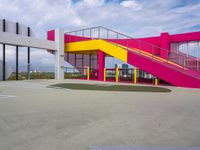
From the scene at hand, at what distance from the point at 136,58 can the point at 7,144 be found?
16.1 metres

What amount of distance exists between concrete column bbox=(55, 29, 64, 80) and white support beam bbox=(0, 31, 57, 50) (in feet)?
2.07

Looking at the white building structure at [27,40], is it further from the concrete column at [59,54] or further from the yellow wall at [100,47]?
the yellow wall at [100,47]

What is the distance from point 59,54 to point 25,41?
15.8 feet

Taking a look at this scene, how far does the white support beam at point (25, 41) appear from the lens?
66.8 ft

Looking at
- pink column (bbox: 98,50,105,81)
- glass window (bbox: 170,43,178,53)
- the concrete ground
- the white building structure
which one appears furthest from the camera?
glass window (bbox: 170,43,178,53)

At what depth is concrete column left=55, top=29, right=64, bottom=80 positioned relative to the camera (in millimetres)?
25688

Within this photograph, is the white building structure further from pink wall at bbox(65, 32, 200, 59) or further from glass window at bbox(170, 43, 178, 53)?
glass window at bbox(170, 43, 178, 53)

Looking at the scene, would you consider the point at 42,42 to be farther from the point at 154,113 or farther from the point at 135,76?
the point at 154,113

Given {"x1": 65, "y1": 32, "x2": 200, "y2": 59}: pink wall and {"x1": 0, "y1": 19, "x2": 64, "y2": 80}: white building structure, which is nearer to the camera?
{"x1": 0, "y1": 19, "x2": 64, "y2": 80}: white building structure

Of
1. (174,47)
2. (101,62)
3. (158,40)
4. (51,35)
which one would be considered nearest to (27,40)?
(51,35)

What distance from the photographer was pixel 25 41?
72.7 ft

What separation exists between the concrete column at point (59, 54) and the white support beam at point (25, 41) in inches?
24.8

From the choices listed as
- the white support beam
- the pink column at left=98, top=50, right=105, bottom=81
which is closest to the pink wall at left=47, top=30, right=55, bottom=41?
the white support beam

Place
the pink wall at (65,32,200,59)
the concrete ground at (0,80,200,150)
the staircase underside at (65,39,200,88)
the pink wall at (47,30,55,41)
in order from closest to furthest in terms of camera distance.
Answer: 1. the concrete ground at (0,80,200,150)
2. the staircase underside at (65,39,200,88)
3. the pink wall at (65,32,200,59)
4. the pink wall at (47,30,55,41)
